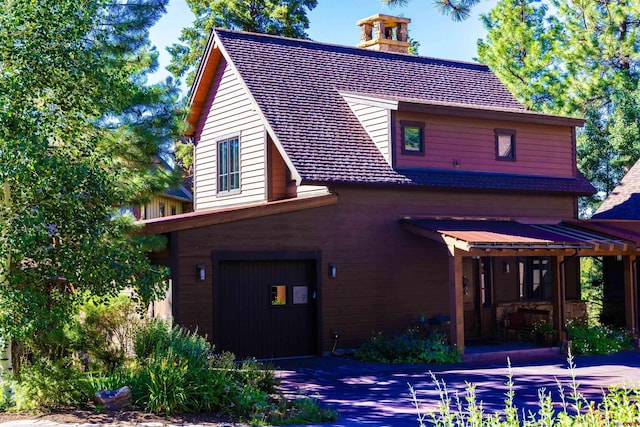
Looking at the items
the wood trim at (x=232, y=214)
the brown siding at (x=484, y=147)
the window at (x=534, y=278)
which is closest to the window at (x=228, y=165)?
the wood trim at (x=232, y=214)

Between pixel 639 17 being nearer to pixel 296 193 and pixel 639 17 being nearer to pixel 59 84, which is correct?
pixel 296 193

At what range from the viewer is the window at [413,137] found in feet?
68.4

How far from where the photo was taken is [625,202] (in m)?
27.0

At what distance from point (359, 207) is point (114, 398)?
9023mm

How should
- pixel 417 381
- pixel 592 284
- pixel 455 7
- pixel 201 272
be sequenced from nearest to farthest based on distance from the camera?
pixel 455 7, pixel 417 381, pixel 201 272, pixel 592 284

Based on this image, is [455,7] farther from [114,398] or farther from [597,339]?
[597,339]

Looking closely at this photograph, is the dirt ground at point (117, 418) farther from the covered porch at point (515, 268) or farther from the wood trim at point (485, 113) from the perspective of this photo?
the wood trim at point (485, 113)

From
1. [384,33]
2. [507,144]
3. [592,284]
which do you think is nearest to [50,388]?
[507,144]

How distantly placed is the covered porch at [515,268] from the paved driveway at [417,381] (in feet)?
5.65

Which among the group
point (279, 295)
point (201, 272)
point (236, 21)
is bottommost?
point (279, 295)

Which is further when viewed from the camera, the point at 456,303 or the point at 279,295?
the point at 279,295

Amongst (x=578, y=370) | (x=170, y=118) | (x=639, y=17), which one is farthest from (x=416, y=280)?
(x=639, y=17)

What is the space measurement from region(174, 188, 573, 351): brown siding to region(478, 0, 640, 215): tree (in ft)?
53.6

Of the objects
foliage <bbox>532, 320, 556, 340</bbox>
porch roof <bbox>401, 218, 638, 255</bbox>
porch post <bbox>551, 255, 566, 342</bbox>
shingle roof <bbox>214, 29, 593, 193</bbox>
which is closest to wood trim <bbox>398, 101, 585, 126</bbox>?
shingle roof <bbox>214, 29, 593, 193</bbox>
